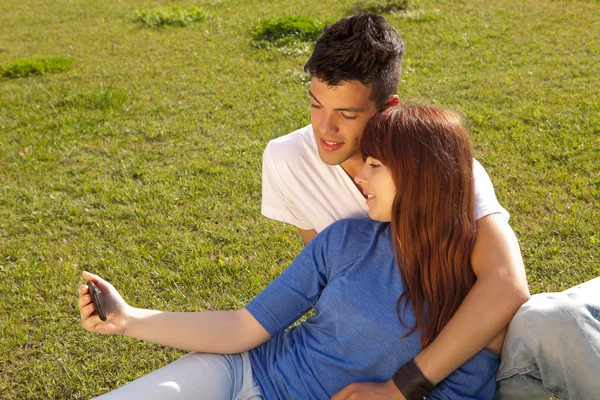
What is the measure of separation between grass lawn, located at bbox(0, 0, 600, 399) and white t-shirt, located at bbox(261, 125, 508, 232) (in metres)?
0.59

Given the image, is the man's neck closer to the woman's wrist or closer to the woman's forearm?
the woman's forearm

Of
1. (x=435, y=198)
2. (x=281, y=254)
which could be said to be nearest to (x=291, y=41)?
(x=281, y=254)

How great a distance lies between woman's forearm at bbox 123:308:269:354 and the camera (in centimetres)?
258

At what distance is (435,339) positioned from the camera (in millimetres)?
2389

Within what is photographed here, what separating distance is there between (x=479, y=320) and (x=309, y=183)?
1.20 m

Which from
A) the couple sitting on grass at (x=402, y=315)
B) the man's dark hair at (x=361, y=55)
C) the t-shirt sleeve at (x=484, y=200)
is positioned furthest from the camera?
the man's dark hair at (x=361, y=55)

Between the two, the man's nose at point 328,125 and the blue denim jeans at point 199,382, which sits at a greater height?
the man's nose at point 328,125

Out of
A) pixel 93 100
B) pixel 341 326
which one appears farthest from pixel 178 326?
pixel 93 100

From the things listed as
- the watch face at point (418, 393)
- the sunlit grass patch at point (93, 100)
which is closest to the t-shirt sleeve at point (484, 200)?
the watch face at point (418, 393)

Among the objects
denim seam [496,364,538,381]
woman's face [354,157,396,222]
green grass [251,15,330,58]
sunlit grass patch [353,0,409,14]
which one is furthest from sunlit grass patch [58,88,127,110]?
denim seam [496,364,538,381]

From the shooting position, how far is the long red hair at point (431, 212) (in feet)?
8.07

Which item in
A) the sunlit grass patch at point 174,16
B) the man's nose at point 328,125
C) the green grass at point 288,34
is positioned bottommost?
the sunlit grass patch at point 174,16

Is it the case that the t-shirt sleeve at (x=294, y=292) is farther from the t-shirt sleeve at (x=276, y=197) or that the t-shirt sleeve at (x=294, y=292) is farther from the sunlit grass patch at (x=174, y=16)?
the sunlit grass patch at (x=174, y=16)

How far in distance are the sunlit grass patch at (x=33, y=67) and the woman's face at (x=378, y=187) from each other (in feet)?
22.1
